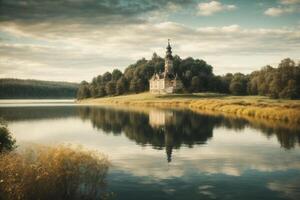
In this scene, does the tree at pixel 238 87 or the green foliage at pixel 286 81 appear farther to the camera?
the tree at pixel 238 87

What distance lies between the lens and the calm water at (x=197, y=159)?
21.6m

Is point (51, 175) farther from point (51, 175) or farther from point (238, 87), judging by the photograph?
point (238, 87)

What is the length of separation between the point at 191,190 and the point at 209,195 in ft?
4.19

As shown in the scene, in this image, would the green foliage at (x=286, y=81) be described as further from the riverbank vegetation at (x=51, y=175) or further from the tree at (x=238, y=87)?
the riverbank vegetation at (x=51, y=175)

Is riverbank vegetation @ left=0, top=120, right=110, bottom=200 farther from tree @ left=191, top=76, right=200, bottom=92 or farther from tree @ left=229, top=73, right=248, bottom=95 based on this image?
tree @ left=191, top=76, right=200, bottom=92

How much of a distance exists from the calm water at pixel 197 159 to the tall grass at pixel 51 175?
8.45ft

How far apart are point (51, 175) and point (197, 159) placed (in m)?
16.6

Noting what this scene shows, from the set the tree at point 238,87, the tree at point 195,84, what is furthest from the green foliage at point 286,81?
the tree at point 195,84

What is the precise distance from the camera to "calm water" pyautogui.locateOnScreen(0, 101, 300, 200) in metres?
21.6

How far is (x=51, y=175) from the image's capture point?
1731 centimetres

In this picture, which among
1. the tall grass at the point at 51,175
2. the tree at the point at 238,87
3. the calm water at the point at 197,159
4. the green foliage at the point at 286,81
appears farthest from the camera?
the tree at the point at 238,87

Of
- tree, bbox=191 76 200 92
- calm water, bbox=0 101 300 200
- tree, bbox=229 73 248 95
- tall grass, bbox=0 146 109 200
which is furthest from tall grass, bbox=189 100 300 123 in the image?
tree, bbox=191 76 200 92

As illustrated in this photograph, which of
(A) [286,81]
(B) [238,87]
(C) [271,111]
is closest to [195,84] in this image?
(B) [238,87]

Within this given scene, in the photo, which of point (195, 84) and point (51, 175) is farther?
Result: point (195, 84)
